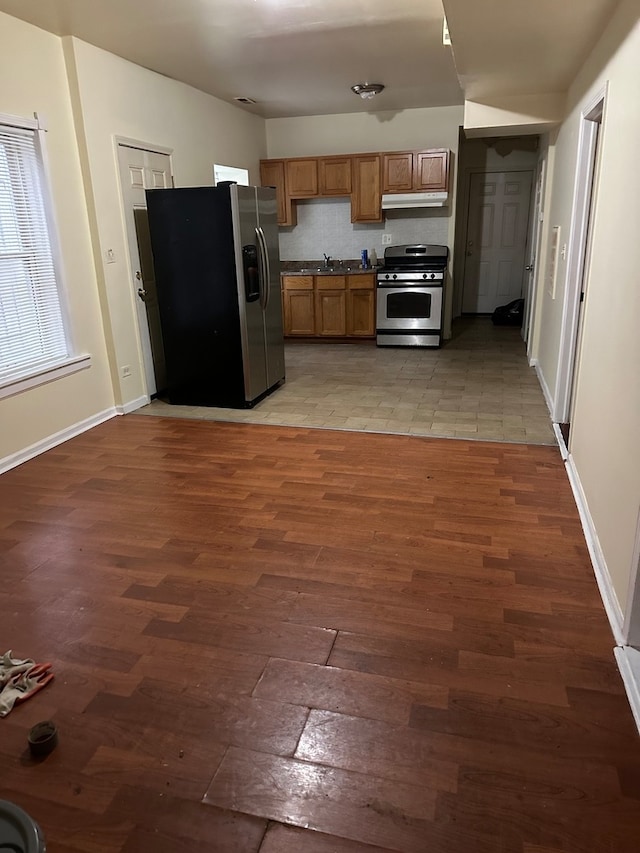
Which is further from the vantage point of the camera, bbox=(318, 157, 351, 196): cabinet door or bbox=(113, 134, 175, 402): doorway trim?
bbox=(318, 157, 351, 196): cabinet door

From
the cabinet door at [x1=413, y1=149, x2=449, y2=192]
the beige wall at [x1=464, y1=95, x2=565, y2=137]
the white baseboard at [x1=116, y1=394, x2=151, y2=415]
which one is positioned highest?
the beige wall at [x1=464, y1=95, x2=565, y2=137]

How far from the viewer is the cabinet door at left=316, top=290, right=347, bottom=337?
706 cm

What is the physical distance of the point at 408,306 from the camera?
22.0 feet

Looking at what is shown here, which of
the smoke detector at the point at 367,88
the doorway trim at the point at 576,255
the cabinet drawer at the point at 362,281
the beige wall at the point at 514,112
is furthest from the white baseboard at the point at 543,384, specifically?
the smoke detector at the point at 367,88

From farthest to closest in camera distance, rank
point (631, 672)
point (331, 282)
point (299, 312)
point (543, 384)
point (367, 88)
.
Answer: point (299, 312) < point (331, 282) < point (367, 88) < point (543, 384) < point (631, 672)

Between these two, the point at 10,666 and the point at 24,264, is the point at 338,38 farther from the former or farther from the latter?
the point at 10,666

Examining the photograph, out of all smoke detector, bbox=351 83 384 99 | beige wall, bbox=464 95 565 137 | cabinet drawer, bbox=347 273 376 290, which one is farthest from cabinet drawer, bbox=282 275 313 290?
beige wall, bbox=464 95 565 137

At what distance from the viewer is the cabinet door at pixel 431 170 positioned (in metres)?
6.48

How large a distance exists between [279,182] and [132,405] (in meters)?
3.85

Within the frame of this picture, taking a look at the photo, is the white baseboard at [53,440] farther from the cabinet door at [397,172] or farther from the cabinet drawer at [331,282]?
the cabinet door at [397,172]

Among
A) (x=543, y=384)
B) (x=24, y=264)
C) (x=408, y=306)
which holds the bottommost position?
(x=543, y=384)

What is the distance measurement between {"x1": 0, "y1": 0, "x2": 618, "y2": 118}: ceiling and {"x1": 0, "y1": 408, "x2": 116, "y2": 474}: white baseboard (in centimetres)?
251

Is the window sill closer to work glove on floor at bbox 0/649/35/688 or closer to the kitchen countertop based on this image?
work glove on floor at bbox 0/649/35/688

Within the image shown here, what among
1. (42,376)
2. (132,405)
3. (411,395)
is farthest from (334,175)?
(42,376)
